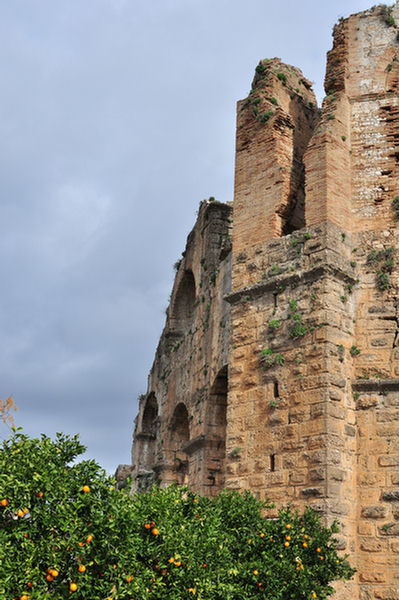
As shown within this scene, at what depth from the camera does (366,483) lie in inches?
337

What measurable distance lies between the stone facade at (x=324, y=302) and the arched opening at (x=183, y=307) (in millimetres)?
5740

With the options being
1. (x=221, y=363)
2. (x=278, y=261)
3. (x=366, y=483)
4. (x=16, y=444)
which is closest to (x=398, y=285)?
(x=278, y=261)

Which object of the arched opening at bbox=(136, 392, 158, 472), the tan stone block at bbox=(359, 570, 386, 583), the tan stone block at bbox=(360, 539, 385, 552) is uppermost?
the arched opening at bbox=(136, 392, 158, 472)

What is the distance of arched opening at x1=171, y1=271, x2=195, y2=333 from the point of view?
17.9 meters

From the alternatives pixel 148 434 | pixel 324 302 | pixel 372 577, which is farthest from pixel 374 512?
pixel 148 434

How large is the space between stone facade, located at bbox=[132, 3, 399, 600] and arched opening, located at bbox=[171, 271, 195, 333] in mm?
5740

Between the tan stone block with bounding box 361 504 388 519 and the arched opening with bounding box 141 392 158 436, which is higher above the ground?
the arched opening with bounding box 141 392 158 436

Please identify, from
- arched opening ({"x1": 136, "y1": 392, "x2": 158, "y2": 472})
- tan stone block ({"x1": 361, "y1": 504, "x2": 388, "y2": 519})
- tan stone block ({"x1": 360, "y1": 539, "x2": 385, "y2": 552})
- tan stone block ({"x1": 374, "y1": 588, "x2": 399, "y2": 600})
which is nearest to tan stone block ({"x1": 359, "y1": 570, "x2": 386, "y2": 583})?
tan stone block ({"x1": 374, "y1": 588, "x2": 399, "y2": 600})

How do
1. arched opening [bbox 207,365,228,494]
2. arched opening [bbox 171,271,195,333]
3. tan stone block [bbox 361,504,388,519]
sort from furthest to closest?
arched opening [bbox 171,271,195,333]
arched opening [bbox 207,365,228,494]
tan stone block [bbox 361,504,388,519]

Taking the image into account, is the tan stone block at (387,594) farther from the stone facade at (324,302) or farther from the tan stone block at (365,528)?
the tan stone block at (365,528)

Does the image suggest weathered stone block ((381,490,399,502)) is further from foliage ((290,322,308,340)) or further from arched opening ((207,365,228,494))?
arched opening ((207,365,228,494))

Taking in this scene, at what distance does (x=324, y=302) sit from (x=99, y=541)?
16.0ft

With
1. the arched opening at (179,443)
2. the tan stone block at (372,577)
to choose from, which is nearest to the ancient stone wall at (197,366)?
the arched opening at (179,443)

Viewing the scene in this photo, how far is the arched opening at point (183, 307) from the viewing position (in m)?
17.9
